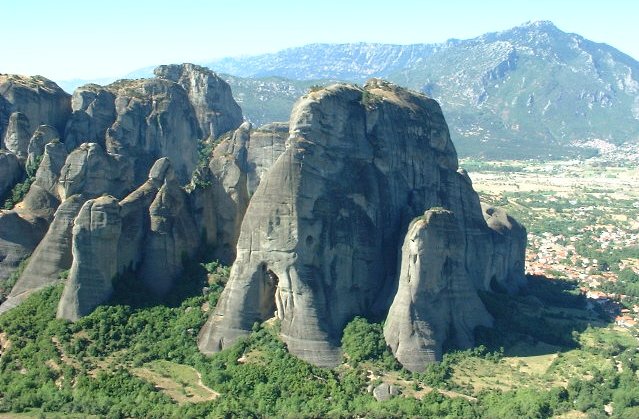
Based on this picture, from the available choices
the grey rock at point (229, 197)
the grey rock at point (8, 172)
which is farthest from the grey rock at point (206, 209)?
the grey rock at point (8, 172)

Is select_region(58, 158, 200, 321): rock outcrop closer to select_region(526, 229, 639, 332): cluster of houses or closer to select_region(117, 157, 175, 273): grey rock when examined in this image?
select_region(117, 157, 175, 273): grey rock


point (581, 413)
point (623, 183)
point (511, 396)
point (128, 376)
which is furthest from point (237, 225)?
point (623, 183)

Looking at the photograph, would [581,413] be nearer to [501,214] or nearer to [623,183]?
[501,214]

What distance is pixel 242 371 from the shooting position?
38.8 m

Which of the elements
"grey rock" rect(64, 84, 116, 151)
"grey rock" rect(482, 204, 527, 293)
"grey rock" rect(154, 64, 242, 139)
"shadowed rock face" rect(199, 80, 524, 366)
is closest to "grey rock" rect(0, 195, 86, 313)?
"shadowed rock face" rect(199, 80, 524, 366)

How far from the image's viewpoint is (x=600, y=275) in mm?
73125

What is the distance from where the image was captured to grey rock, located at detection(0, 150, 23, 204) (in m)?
51.2

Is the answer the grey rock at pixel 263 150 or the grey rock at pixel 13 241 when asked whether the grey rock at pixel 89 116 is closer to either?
the grey rock at pixel 13 241

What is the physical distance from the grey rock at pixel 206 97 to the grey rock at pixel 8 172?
81.3ft

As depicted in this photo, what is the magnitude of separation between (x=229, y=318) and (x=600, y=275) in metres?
45.4

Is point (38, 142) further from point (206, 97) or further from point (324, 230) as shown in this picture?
point (206, 97)

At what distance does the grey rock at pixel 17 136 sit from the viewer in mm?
54156

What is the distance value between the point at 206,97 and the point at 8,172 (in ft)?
Answer: 91.3

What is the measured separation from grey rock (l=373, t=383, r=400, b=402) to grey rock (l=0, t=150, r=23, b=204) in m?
29.4
